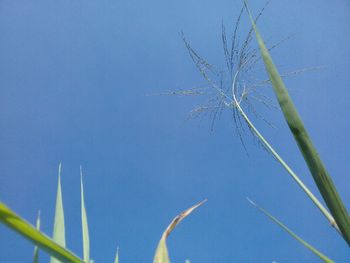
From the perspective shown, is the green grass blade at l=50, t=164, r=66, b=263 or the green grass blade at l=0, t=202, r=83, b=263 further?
the green grass blade at l=50, t=164, r=66, b=263

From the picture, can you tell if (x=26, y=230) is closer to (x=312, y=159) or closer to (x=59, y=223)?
(x=312, y=159)

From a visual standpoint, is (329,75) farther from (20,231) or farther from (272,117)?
(20,231)

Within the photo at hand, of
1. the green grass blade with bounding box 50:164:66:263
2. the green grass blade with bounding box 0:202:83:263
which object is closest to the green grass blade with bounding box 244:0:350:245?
the green grass blade with bounding box 0:202:83:263

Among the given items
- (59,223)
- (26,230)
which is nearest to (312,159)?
(26,230)

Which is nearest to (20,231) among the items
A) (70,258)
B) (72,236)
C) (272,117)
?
(70,258)

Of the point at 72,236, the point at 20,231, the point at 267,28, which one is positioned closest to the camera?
the point at 20,231

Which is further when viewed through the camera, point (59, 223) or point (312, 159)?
point (59, 223)

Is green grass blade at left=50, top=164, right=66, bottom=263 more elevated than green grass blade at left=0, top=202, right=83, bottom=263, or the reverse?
green grass blade at left=50, top=164, right=66, bottom=263

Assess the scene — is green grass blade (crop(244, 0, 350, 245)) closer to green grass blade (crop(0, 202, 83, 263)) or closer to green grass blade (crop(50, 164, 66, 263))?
green grass blade (crop(0, 202, 83, 263))
